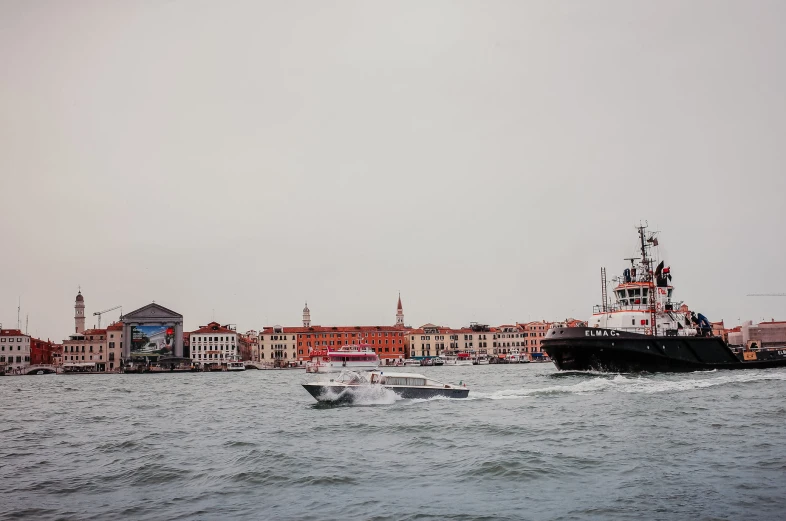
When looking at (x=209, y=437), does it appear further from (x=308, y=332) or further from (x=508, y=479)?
(x=308, y=332)

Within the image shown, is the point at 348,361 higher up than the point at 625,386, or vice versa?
the point at 625,386

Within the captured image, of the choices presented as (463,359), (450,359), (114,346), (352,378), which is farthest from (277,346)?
(352,378)

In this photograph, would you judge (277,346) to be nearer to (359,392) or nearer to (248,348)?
(248,348)

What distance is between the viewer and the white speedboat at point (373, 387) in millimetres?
36031

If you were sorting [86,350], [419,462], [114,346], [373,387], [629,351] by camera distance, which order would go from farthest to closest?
[86,350]
[114,346]
[629,351]
[373,387]
[419,462]

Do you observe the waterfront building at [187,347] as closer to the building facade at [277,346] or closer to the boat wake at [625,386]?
the building facade at [277,346]

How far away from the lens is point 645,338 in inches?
2062

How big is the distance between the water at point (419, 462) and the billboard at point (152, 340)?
116955 millimetres

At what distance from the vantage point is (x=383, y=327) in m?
174

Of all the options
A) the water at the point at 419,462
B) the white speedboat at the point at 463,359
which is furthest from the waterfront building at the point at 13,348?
the water at the point at 419,462

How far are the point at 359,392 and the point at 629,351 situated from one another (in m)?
25.0

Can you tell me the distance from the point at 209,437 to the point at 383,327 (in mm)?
148930

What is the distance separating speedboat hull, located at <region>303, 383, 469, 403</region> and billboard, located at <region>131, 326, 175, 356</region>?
119456 millimetres

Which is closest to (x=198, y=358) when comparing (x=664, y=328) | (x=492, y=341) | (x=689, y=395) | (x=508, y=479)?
(x=492, y=341)
